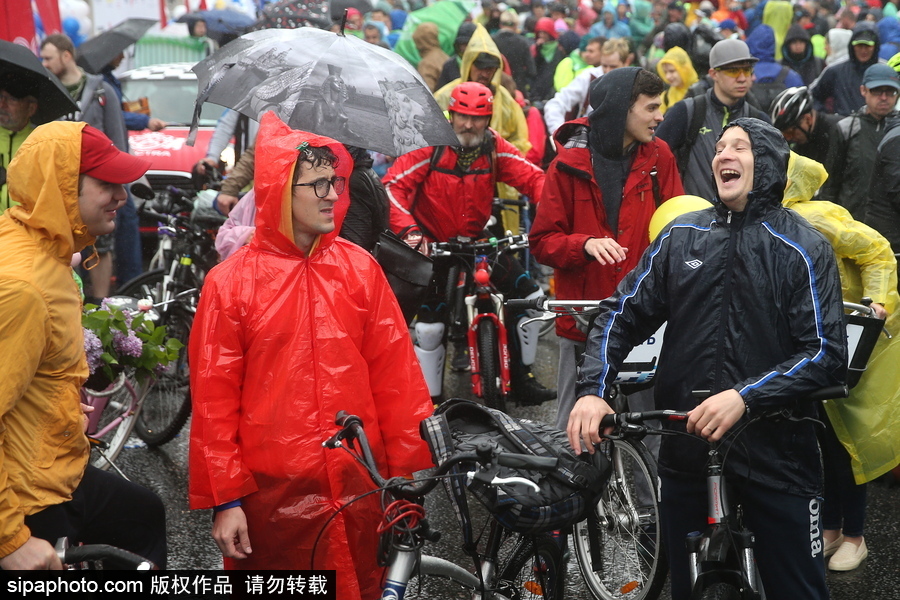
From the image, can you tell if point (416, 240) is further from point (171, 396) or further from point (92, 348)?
point (92, 348)

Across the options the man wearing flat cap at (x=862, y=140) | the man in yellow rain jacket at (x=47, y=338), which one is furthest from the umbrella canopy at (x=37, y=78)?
the man wearing flat cap at (x=862, y=140)

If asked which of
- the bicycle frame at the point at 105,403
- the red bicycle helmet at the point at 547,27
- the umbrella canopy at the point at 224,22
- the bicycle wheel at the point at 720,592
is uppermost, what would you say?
the bicycle wheel at the point at 720,592

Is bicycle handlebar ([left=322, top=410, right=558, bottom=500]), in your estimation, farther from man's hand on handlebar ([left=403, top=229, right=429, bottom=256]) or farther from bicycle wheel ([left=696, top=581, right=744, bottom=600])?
man's hand on handlebar ([left=403, top=229, right=429, bottom=256])

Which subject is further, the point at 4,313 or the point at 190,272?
the point at 190,272

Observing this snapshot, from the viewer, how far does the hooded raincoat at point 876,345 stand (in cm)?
461

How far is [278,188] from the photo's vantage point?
3.27 m

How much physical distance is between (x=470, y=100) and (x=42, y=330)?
448 cm

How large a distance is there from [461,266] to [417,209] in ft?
1.73

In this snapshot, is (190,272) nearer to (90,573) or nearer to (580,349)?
(580,349)

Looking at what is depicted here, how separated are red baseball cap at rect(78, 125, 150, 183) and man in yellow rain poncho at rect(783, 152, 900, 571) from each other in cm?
305

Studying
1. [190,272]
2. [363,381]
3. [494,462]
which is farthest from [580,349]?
[190,272]

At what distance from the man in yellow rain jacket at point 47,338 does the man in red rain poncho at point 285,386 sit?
1.25 feet

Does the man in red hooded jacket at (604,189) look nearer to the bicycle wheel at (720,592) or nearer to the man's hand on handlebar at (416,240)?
the man's hand on handlebar at (416,240)

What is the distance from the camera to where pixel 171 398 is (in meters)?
6.75
